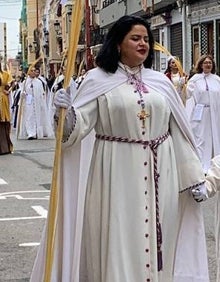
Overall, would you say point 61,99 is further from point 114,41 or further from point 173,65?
point 173,65

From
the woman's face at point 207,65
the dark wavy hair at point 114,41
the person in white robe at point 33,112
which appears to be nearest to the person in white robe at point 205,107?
the woman's face at point 207,65

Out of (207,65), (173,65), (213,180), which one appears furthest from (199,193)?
(173,65)

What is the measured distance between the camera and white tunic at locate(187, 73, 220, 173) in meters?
11.5

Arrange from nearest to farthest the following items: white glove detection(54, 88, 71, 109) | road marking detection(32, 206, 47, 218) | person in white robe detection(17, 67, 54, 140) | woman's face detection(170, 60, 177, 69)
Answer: white glove detection(54, 88, 71, 109) < road marking detection(32, 206, 47, 218) < woman's face detection(170, 60, 177, 69) < person in white robe detection(17, 67, 54, 140)

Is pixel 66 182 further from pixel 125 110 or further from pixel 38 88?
pixel 38 88

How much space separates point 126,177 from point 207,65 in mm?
6814

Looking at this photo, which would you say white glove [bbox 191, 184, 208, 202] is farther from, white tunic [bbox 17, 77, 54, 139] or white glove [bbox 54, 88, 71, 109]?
white tunic [bbox 17, 77, 54, 139]

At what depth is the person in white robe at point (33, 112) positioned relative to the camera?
2075 cm

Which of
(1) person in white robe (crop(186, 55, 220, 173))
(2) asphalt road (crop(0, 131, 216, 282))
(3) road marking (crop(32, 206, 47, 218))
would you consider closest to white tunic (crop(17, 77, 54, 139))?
(2) asphalt road (crop(0, 131, 216, 282))

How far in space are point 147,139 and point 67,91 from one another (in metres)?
0.56

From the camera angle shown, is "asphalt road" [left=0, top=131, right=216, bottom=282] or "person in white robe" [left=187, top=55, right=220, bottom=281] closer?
"asphalt road" [left=0, top=131, right=216, bottom=282]

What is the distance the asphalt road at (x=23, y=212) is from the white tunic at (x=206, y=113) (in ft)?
7.25

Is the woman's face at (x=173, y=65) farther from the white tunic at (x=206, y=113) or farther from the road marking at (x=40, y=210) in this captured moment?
the road marking at (x=40, y=210)

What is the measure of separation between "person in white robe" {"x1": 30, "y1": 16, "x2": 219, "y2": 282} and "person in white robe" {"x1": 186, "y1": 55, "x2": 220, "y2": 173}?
6.54 meters
